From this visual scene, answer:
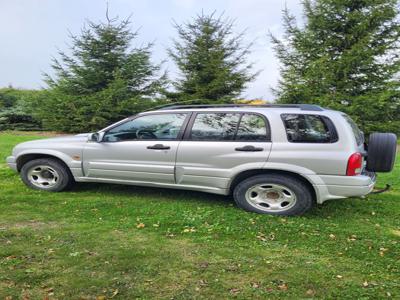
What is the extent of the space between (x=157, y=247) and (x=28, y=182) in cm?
326

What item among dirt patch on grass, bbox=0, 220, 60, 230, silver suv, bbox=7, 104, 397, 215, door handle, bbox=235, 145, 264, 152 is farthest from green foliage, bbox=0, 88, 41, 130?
door handle, bbox=235, 145, 264, 152

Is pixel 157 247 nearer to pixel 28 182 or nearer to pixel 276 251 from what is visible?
pixel 276 251

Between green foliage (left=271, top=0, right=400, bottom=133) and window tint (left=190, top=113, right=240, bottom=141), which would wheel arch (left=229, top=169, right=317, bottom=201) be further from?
green foliage (left=271, top=0, right=400, bottom=133)

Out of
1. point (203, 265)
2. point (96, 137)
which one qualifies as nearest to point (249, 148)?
point (203, 265)

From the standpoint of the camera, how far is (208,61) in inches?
532

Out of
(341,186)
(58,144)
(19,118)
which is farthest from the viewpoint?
(19,118)

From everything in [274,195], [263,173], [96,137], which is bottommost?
[274,195]

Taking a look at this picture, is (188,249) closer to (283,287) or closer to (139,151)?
(283,287)

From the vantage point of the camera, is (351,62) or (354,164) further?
(351,62)

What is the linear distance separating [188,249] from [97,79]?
1127 centimetres

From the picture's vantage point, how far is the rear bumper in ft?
14.6

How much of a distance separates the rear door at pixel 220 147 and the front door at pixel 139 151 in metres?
0.18

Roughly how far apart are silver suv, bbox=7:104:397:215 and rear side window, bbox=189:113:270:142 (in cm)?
1

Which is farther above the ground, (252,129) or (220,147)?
(252,129)
